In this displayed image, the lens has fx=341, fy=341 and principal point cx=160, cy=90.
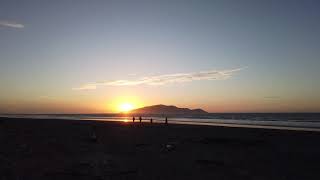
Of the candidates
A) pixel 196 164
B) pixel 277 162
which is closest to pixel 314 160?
pixel 277 162

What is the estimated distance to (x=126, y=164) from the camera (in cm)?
1571

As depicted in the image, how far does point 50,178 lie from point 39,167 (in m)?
2.48

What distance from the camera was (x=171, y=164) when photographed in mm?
15836

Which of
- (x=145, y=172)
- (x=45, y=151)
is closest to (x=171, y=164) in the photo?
(x=145, y=172)

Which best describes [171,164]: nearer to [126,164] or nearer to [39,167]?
[126,164]

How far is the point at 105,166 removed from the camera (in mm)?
15008

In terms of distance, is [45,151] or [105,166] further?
[45,151]

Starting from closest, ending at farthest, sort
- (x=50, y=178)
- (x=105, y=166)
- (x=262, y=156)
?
(x=50, y=178)
(x=105, y=166)
(x=262, y=156)

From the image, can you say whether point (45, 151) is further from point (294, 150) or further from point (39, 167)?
point (294, 150)

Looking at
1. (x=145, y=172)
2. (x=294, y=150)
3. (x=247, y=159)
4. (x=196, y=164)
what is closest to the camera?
(x=145, y=172)

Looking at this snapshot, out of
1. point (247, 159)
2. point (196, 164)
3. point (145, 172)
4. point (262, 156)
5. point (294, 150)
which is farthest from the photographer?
point (294, 150)

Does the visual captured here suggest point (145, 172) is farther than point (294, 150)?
No

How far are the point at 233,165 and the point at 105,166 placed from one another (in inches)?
231

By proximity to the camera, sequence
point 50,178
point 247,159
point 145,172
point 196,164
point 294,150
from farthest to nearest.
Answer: point 294,150 < point 247,159 < point 196,164 < point 145,172 < point 50,178
